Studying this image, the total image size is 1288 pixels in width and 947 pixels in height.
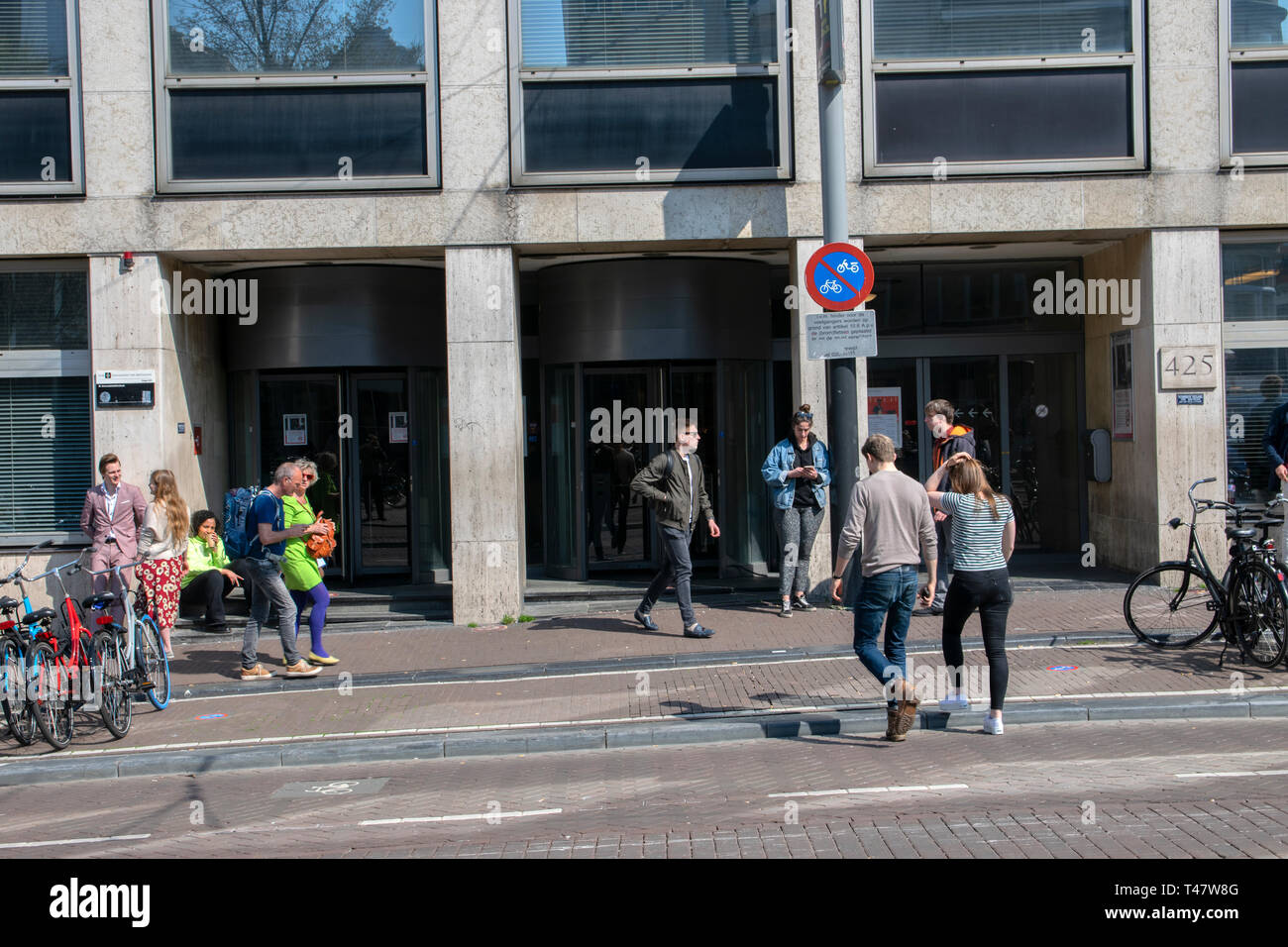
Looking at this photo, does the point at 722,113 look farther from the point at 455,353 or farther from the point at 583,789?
the point at 583,789

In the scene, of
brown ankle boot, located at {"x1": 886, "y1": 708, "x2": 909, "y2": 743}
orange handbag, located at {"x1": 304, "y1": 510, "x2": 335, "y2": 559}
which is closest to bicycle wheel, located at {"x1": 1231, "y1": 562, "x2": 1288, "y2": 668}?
brown ankle boot, located at {"x1": 886, "y1": 708, "x2": 909, "y2": 743}

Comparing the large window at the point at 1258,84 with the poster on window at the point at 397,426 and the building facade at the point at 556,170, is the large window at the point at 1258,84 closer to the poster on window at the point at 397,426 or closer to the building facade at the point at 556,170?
the building facade at the point at 556,170

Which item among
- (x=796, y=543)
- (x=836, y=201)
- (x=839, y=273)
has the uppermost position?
(x=836, y=201)

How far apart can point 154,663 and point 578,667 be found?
3.54m

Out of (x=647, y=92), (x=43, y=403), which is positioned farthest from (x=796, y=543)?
(x=43, y=403)

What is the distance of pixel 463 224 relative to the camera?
12.2 metres

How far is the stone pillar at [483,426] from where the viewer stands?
12.2m

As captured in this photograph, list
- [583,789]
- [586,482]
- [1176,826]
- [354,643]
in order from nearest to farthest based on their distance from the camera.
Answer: [1176,826] → [583,789] → [354,643] → [586,482]

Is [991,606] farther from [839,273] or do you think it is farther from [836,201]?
[836,201]

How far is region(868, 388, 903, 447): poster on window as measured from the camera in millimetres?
14477

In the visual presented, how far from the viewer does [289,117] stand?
12172mm
